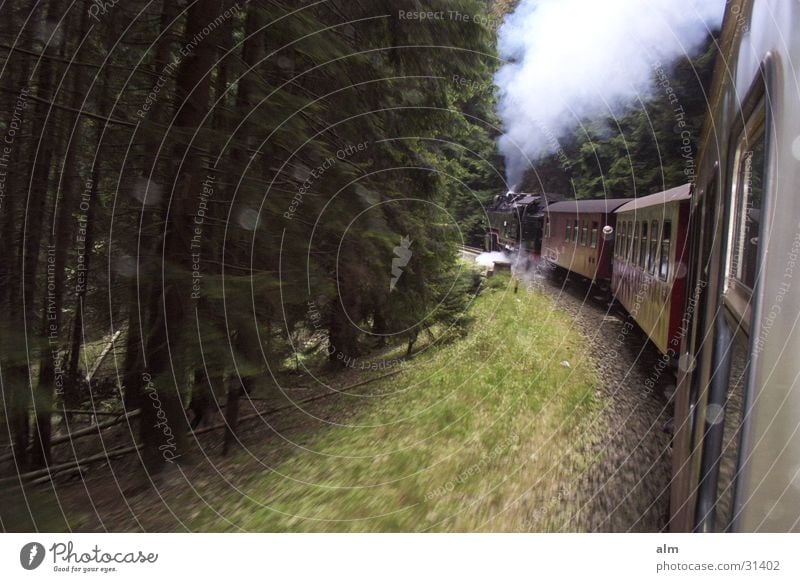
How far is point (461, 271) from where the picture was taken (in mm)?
1650

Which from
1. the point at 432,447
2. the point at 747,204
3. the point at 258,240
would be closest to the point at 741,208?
the point at 747,204

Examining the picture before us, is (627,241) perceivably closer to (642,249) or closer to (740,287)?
(642,249)

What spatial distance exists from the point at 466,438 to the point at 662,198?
3.32 ft

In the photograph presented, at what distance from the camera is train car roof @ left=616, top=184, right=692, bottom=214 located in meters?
1.57

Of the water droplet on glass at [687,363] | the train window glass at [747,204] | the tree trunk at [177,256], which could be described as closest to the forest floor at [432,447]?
the tree trunk at [177,256]

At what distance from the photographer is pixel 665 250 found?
186 cm

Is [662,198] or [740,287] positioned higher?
[662,198]

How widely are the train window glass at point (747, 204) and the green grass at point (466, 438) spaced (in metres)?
0.51

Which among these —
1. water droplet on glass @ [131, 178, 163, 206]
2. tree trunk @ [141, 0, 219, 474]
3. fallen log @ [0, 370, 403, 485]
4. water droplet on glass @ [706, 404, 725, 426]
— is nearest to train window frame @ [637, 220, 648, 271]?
water droplet on glass @ [706, 404, 725, 426]

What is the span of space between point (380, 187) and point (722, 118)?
1.03 m

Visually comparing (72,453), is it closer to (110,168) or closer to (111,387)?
(111,387)

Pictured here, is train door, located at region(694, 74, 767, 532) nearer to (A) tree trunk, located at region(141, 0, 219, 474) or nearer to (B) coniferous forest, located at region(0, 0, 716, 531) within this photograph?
(B) coniferous forest, located at region(0, 0, 716, 531)

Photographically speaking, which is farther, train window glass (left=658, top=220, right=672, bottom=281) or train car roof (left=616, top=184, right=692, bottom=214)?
train window glass (left=658, top=220, right=672, bottom=281)

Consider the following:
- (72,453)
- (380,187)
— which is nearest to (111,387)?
(72,453)
